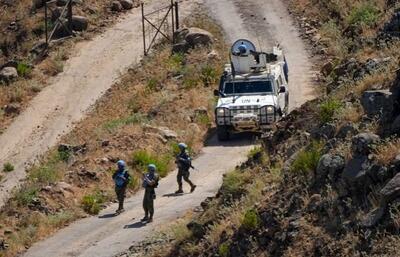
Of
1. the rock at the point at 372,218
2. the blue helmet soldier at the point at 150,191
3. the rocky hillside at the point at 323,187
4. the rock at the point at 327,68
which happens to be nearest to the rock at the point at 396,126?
the rocky hillside at the point at 323,187

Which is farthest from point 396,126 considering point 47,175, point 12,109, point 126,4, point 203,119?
point 126,4

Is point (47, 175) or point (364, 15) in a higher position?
point (364, 15)

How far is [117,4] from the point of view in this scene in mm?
47500

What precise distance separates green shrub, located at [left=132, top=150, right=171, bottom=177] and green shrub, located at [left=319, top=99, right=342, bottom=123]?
9.11 metres

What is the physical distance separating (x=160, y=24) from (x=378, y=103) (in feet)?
95.2

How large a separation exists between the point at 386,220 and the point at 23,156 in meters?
22.5

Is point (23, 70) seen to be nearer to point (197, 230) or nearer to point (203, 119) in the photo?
point (203, 119)

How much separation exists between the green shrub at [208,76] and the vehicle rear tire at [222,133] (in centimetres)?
616

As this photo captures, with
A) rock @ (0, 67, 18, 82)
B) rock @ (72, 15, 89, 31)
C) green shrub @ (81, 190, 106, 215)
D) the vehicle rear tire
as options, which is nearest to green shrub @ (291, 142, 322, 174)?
green shrub @ (81, 190, 106, 215)

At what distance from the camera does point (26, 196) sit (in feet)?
78.3

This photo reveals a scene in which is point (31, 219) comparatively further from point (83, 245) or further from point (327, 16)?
point (327, 16)

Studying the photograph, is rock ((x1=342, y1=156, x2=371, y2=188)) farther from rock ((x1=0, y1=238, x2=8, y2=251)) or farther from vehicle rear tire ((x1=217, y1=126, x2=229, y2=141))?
vehicle rear tire ((x1=217, y1=126, x2=229, y2=141))

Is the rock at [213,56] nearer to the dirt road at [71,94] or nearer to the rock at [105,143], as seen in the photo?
the dirt road at [71,94]

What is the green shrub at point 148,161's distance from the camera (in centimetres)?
2618
